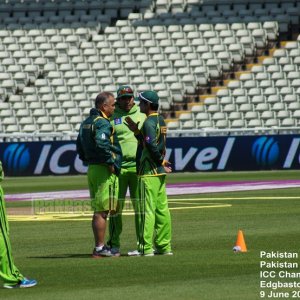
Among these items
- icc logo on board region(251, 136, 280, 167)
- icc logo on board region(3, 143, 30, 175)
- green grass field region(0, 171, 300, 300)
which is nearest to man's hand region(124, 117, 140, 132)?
green grass field region(0, 171, 300, 300)

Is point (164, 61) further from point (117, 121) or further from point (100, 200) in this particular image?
point (100, 200)

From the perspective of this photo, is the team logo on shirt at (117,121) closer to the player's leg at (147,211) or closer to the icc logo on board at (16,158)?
the player's leg at (147,211)

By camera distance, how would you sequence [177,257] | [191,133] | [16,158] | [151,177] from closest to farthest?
[177,257], [151,177], [191,133], [16,158]

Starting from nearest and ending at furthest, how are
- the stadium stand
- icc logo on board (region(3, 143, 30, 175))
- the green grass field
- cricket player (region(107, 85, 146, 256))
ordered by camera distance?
the green grass field
cricket player (region(107, 85, 146, 256))
icc logo on board (region(3, 143, 30, 175))
the stadium stand

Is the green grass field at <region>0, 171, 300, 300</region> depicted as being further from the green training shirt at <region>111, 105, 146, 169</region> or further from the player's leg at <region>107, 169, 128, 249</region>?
the green training shirt at <region>111, 105, 146, 169</region>

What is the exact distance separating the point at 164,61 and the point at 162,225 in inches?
1199

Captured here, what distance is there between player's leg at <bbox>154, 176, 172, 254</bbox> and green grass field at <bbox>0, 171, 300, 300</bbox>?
21 centimetres

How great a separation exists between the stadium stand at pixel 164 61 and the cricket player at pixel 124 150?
24242mm

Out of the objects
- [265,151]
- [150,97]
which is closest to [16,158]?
[265,151]

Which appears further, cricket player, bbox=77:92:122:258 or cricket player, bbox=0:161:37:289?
cricket player, bbox=77:92:122:258

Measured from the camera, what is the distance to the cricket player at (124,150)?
47.9 ft

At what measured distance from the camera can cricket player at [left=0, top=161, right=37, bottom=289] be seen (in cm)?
1115

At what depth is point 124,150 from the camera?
48.9ft

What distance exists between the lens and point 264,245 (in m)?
14.7
